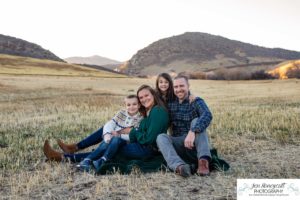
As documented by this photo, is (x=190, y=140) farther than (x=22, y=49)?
No

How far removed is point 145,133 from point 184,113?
0.76 metres

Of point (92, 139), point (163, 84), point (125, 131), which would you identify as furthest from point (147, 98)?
point (92, 139)

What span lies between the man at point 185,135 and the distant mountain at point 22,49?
4559 inches

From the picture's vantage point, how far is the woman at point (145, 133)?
7187mm

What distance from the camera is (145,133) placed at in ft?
24.2

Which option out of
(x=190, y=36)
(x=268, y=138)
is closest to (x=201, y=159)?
(x=268, y=138)

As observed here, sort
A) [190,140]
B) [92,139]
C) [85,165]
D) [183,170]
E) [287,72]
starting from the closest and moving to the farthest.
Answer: [183,170] < [190,140] < [85,165] < [92,139] < [287,72]

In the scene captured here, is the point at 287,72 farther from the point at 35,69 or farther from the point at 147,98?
the point at 147,98

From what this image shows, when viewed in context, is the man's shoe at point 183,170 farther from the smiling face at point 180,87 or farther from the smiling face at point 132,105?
the smiling face at point 132,105

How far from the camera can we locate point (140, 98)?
7504 mm

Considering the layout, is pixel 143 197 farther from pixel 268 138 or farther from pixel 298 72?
pixel 298 72

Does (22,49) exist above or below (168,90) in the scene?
above

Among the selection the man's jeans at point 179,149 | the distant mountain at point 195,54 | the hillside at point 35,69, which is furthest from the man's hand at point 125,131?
the distant mountain at point 195,54

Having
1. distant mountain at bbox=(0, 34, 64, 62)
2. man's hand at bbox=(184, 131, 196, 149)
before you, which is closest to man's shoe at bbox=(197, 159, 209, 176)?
man's hand at bbox=(184, 131, 196, 149)
